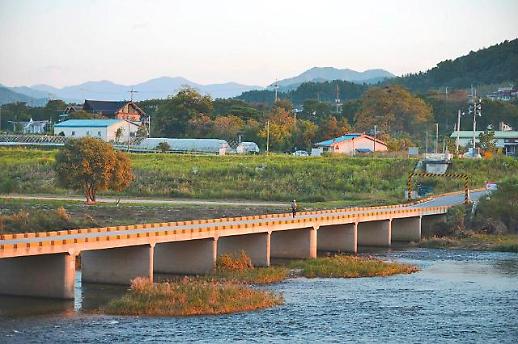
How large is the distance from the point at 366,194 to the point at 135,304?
58692 mm

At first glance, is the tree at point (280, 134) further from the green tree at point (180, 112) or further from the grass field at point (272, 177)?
the grass field at point (272, 177)

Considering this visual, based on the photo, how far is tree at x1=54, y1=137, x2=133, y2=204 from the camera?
82438mm

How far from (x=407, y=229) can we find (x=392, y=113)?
256 feet

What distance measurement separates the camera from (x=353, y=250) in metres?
63.9

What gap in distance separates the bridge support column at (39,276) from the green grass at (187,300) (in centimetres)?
223

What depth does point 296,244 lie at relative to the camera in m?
59.5

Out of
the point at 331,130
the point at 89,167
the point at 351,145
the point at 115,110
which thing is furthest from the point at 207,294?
the point at 115,110

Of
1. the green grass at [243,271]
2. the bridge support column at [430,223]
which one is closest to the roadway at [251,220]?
the bridge support column at [430,223]

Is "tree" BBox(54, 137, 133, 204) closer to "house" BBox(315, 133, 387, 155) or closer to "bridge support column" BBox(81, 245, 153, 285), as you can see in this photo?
"bridge support column" BBox(81, 245, 153, 285)

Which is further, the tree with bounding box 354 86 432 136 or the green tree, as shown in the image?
the tree with bounding box 354 86 432 136

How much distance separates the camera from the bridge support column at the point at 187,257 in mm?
50500

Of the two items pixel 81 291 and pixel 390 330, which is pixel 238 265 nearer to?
pixel 81 291

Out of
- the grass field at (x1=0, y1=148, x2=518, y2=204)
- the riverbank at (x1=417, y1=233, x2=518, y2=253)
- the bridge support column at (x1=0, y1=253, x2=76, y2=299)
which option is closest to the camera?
the bridge support column at (x1=0, y1=253, x2=76, y2=299)

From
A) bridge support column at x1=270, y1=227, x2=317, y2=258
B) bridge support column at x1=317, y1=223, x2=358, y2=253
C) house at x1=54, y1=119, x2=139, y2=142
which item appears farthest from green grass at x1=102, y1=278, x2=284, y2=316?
house at x1=54, y1=119, x2=139, y2=142
